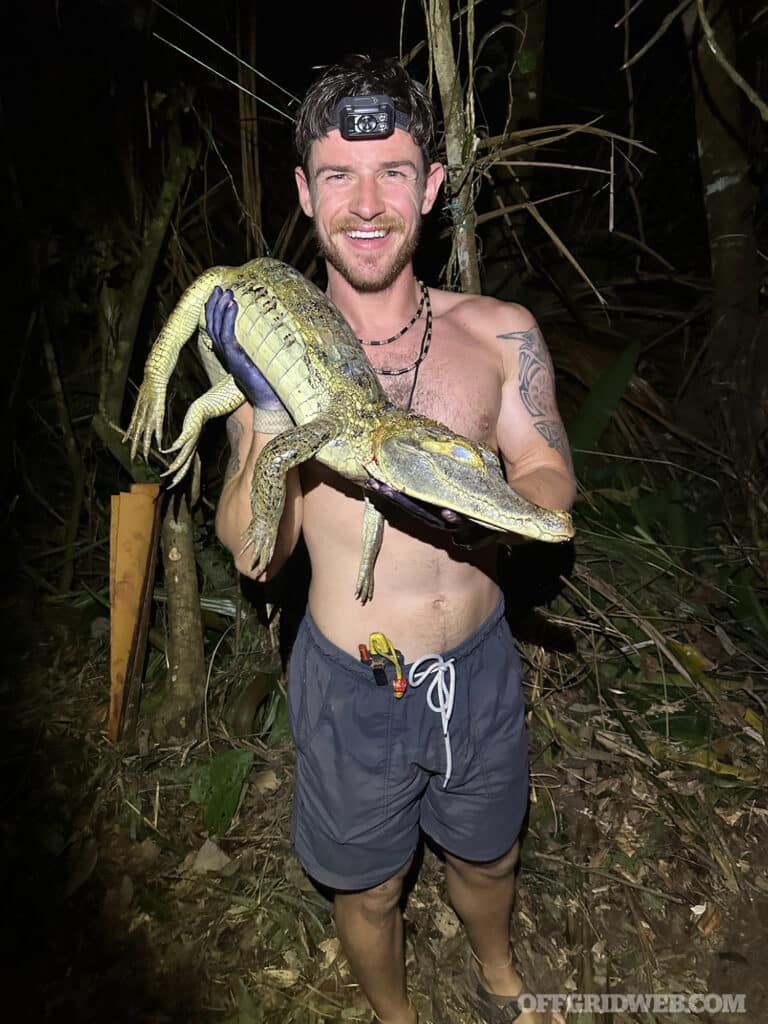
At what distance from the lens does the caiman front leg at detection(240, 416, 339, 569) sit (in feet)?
5.83

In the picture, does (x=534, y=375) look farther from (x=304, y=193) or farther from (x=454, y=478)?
(x=304, y=193)

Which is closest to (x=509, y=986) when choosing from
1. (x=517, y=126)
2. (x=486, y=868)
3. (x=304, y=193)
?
(x=486, y=868)

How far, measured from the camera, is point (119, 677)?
10.3 ft

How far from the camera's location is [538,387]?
7.27 feet

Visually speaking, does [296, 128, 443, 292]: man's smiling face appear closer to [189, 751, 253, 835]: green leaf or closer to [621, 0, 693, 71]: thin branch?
[621, 0, 693, 71]: thin branch

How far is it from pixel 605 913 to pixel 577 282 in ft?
13.8

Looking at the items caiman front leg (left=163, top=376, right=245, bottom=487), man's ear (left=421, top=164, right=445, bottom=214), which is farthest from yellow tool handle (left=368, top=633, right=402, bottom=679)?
man's ear (left=421, top=164, right=445, bottom=214)

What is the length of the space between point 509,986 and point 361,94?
135 inches

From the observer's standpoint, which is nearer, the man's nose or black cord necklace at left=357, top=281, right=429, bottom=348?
the man's nose

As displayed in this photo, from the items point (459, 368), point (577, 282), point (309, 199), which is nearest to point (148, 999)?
point (459, 368)

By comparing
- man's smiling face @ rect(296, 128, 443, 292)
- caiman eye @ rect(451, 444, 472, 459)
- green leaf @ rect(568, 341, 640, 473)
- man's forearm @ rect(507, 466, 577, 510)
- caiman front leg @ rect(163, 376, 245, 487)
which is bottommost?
green leaf @ rect(568, 341, 640, 473)

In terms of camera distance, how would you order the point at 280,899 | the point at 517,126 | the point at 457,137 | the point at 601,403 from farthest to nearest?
the point at 517,126 < the point at 601,403 < the point at 280,899 < the point at 457,137

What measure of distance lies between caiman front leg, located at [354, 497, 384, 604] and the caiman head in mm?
207

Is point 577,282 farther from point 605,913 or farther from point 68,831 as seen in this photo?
point 68,831
